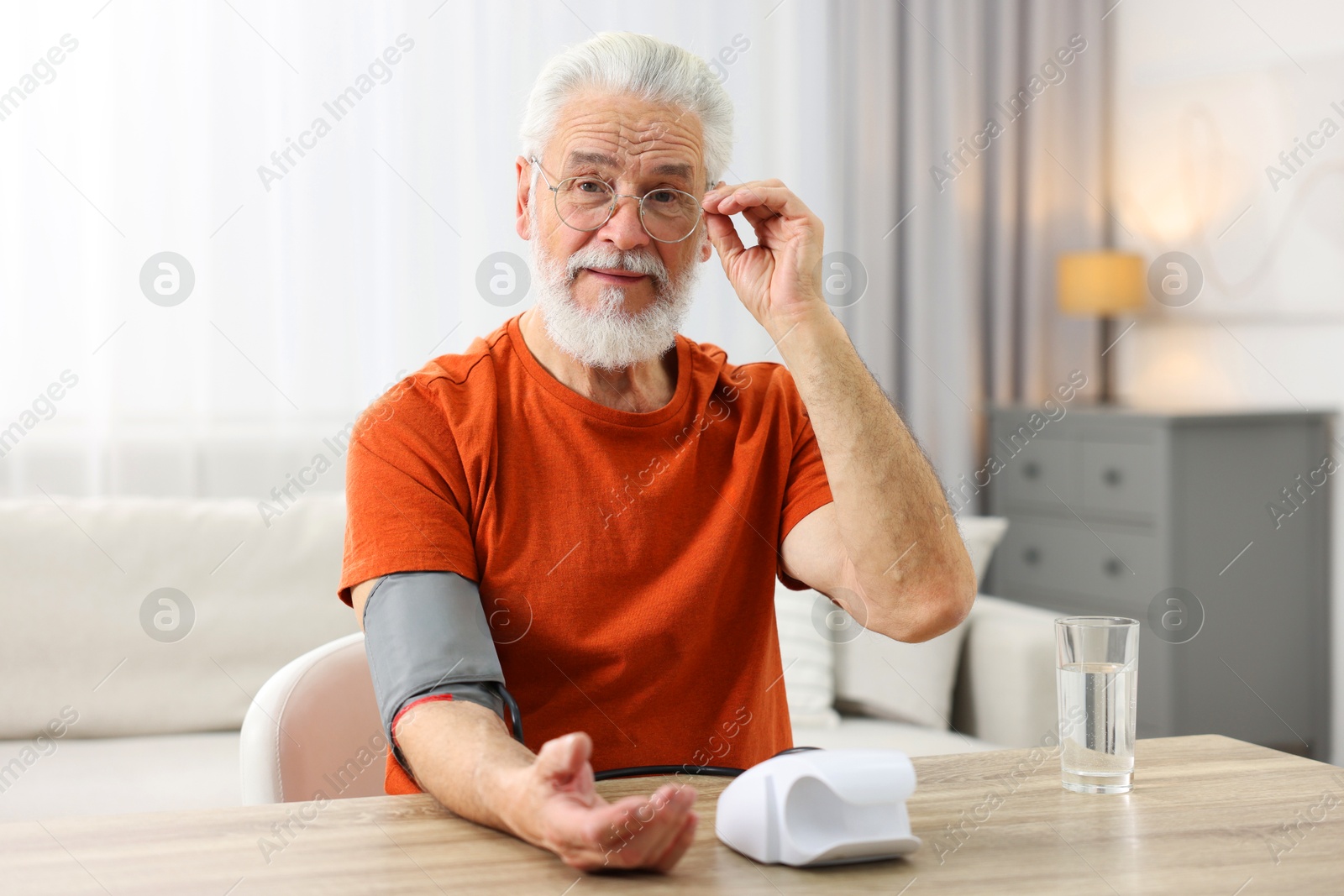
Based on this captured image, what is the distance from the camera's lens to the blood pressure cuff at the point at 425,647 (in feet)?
3.45

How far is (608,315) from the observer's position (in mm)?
1383

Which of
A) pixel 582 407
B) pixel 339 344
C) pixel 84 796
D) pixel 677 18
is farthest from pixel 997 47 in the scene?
pixel 84 796

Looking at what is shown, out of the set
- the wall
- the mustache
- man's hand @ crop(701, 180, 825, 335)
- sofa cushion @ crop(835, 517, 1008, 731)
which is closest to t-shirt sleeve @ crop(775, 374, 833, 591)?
man's hand @ crop(701, 180, 825, 335)

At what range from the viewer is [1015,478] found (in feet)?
12.4

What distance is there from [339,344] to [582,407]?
78.8 inches

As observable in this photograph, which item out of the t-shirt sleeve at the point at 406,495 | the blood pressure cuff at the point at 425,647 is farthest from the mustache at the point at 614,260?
the blood pressure cuff at the point at 425,647

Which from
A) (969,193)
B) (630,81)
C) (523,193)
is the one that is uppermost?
(969,193)

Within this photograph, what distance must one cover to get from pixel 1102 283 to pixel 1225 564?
919 millimetres

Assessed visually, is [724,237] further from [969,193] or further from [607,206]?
[969,193]

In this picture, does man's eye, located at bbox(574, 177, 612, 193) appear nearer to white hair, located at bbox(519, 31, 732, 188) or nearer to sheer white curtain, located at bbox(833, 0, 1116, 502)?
white hair, located at bbox(519, 31, 732, 188)

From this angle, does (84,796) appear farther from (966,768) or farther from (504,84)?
(504,84)

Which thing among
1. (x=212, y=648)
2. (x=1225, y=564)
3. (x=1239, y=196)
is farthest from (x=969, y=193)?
(x=212, y=648)

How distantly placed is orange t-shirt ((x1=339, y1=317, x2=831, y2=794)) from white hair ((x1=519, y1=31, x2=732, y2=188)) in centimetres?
26

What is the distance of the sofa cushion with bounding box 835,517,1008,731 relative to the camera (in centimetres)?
249
